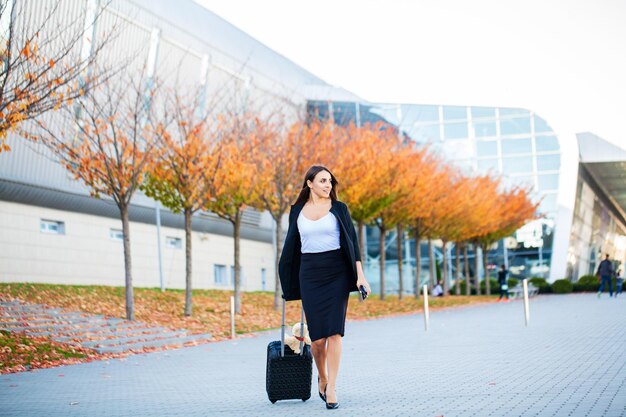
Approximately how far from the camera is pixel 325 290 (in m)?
7.86

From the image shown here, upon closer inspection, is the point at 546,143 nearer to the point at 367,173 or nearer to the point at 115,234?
the point at 367,173

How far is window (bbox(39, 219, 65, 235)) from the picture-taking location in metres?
29.0

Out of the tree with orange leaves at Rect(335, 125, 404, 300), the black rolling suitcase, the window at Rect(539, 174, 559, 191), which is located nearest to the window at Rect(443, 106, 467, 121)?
the window at Rect(539, 174, 559, 191)

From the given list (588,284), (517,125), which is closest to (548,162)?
(517,125)

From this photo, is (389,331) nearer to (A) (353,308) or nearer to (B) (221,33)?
(A) (353,308)

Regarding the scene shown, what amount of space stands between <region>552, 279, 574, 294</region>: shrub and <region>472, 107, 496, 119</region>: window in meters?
11.1

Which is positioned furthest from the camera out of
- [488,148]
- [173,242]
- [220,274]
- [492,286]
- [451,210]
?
[488,148]

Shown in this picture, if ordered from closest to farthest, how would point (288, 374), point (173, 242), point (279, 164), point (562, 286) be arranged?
point (288, 374)
point (279, 164)
point (173, 242)
point (562, 286)

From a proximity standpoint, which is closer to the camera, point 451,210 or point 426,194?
point 426,194

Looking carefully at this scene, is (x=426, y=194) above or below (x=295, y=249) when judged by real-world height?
above

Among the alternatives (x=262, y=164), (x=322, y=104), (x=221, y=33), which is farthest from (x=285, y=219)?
(x=262, y=164)

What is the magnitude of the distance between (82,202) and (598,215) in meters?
47.0

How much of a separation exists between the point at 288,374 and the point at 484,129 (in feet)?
160

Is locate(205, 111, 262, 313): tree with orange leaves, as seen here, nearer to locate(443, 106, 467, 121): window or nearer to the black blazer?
the black blazer
